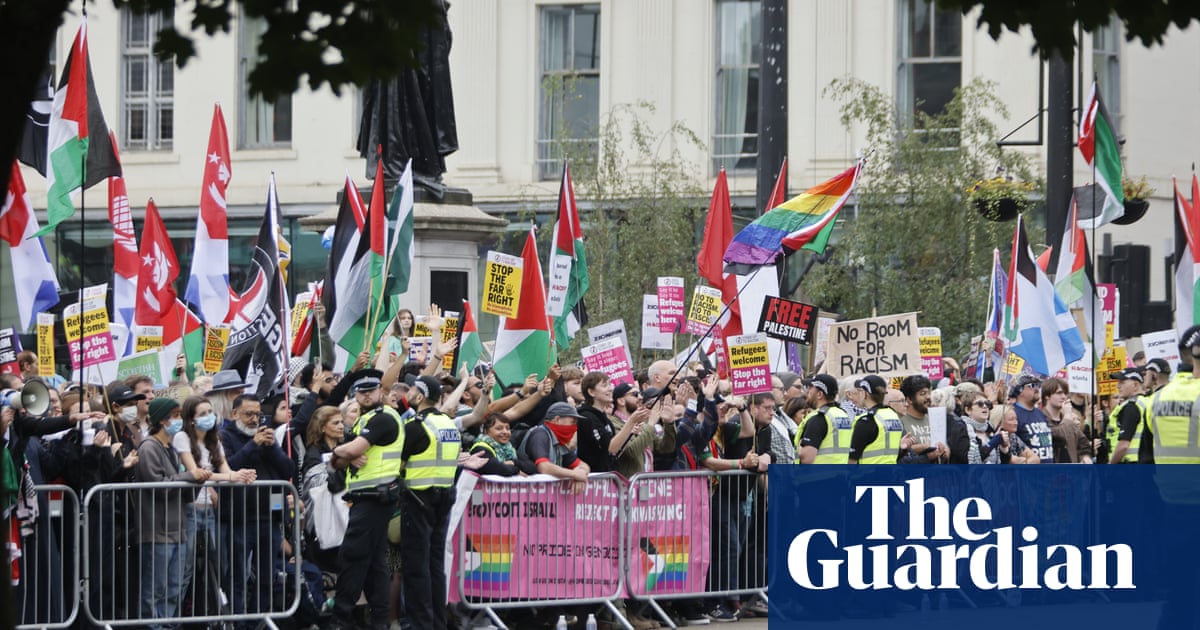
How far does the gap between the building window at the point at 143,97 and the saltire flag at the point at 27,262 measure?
86.2 ft

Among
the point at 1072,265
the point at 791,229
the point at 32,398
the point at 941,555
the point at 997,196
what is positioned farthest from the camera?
the point at 997,196

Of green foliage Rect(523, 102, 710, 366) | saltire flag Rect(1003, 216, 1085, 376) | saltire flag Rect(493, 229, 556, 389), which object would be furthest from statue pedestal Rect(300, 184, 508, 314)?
green foliage Rect(523, 102, 710, 366)

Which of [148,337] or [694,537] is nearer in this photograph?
[694,537]

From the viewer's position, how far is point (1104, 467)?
35.1 feet

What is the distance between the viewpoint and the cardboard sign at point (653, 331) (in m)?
18.2

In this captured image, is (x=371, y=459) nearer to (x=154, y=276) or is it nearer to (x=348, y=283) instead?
(x=348, y=283)

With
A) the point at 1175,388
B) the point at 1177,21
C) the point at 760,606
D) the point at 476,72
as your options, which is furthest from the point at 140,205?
the point at 1177,21

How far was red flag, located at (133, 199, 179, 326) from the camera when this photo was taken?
16.4m

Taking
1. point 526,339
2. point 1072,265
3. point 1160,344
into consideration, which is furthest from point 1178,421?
point 1160,344

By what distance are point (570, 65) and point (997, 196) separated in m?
13.8

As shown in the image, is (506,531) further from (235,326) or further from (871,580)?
(235,326)

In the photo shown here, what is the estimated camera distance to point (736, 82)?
3681cm

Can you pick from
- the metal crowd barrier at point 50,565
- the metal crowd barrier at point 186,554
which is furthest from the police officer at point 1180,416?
the metal crowd barrier at point 50,565

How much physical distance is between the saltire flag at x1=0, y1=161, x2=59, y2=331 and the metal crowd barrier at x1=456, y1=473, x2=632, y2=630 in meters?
3.28
